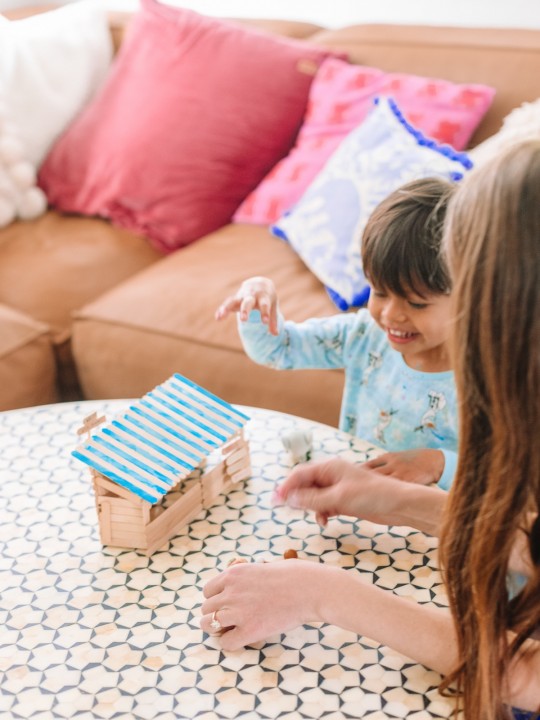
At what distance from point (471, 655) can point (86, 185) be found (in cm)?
175

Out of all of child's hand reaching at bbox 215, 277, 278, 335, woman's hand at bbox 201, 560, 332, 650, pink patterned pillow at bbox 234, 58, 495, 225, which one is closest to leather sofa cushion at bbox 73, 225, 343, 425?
pink patterned pillow at bbox 234, 58, 495, 225

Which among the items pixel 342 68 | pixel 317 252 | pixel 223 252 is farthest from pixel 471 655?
pixel 342 68

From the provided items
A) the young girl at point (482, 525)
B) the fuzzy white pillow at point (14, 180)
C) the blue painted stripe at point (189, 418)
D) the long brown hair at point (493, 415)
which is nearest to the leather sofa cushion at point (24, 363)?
the fuzzy white pillow at point (14, 180)

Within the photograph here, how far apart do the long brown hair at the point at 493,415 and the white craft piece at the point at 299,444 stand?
1.30ft

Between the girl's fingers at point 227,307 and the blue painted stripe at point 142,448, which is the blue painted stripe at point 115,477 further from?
the girl's fingers at point 227,307

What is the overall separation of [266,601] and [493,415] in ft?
1.07

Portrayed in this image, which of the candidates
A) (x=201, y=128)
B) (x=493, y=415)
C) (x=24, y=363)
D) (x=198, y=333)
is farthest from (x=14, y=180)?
(x=493, y=415)

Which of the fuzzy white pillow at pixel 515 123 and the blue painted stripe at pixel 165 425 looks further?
the fuzzy white pillow at pixel 515 123

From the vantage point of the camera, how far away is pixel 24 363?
1.79 metres

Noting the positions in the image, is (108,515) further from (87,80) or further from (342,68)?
(87,80)

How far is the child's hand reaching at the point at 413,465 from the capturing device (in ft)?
3.74

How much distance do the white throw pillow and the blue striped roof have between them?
4.44ft

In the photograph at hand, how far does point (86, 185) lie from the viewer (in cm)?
226

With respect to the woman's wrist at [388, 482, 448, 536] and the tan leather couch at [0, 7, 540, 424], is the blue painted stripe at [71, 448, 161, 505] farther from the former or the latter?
the tan leather couch at [0, 7, 540, 424]
